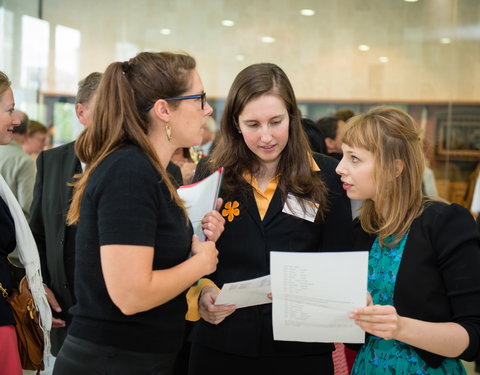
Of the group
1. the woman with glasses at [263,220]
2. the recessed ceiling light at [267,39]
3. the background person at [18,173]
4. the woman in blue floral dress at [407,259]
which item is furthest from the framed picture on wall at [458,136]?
the woman in blue floral dress at [407,259]

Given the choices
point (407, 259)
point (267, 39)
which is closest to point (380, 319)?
point (407, 259)

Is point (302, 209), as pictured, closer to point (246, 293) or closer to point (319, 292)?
point (246, 293)

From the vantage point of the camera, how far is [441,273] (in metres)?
1.82

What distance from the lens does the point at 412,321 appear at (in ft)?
5.58

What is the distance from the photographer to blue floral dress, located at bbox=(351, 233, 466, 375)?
1.86 metres

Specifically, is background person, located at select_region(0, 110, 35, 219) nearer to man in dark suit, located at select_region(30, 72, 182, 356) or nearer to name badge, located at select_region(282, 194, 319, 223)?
man in dark suit, located at select_region(30, 72, 182, 356)

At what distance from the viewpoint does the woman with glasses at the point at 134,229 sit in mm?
1498

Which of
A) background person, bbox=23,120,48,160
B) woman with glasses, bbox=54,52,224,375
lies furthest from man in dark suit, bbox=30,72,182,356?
background person, bbox=23,120,48,160

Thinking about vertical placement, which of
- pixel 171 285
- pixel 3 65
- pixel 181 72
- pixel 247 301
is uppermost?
pixel 3 65

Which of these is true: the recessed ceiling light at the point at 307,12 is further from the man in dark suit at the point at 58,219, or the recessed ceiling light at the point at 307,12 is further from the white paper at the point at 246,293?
the white paper at the point at 246,293

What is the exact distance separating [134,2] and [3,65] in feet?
6.24

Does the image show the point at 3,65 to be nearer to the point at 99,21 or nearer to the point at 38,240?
the point at 99,21

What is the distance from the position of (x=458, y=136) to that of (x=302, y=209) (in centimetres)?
551

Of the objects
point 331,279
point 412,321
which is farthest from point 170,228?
point 412,321
